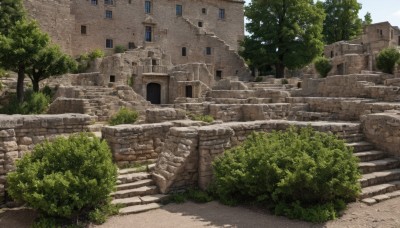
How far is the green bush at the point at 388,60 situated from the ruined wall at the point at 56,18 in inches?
957

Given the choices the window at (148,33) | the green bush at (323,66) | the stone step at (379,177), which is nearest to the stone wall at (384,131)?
the stone step at (379,177)

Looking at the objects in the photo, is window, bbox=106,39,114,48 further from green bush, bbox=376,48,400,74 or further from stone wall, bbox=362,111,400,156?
stone wall, bbox=362,111,400,156

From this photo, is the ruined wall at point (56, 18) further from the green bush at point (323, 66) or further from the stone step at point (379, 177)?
the stone step at point (379, 177)

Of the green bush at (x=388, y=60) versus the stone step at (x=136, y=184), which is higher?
the green bush at (x=388, y=60)

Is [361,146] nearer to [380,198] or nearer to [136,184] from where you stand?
[380,198]

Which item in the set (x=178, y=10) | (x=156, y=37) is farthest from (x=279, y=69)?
(x=156, y=37)

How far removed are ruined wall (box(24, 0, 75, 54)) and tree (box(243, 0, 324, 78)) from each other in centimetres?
1631

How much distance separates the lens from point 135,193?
325 inches

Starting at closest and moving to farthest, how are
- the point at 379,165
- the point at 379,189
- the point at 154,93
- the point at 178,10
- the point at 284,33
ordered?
the point at 379,189
the point at 379,165
the point at 154,93
the point at 284,33
the point at 178,10

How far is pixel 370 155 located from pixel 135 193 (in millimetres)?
5883

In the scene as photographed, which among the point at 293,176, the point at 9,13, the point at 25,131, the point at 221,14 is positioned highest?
the point at 221,14

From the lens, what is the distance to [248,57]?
119 ft

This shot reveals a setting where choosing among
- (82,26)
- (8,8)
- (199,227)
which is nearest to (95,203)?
(199,227)

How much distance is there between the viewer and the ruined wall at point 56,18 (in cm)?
3056
